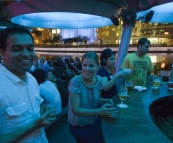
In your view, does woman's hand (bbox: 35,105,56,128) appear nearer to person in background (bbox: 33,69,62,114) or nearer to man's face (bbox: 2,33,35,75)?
man's face (bbox: 2,33,35,75)

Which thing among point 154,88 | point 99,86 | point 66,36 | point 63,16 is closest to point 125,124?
point 99,86

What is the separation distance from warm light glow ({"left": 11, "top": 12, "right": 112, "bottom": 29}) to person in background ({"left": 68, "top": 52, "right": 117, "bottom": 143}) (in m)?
5.09

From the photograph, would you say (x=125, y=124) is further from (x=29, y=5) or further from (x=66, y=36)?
(x=66, y=36)

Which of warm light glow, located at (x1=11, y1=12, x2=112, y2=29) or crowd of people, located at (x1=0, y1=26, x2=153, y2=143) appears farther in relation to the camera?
warm light glow, located at (x1=11, y1=12, x2=112, y2=29)

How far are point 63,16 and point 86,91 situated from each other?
17.9ft

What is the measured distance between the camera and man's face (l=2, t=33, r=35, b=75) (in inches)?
41.3

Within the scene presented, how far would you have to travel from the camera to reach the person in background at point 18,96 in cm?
97

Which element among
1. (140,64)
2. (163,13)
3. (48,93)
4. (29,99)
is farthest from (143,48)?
(163,13)

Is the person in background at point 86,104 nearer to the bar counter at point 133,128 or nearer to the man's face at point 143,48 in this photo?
the bar counter at point 133,128

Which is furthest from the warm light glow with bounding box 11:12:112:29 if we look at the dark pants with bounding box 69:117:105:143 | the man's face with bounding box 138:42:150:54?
the dark pants with bounding box 69:117:105:143

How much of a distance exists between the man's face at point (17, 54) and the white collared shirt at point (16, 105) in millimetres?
48

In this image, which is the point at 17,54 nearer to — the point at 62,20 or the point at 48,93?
the point at 48,93

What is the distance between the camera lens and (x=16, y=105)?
1004mm

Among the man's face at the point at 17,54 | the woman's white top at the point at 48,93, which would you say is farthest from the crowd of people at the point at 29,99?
the woman's white top at the point at 48,93
